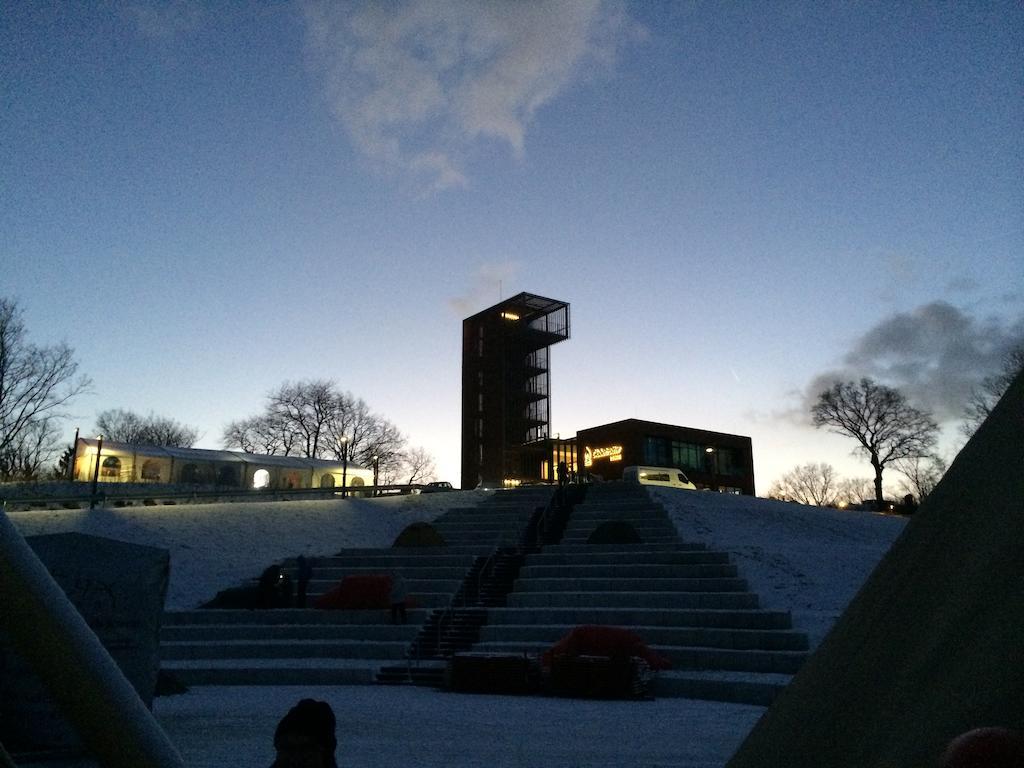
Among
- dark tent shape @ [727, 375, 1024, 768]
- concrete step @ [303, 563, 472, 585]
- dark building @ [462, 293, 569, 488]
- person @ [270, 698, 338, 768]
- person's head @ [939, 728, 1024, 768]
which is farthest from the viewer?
dark building @ [462, 293, 569, 488]

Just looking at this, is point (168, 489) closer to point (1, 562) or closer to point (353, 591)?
point (353, 591)

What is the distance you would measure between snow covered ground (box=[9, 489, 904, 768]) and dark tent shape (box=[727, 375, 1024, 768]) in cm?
489

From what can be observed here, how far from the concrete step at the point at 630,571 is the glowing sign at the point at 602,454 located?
42.3 m

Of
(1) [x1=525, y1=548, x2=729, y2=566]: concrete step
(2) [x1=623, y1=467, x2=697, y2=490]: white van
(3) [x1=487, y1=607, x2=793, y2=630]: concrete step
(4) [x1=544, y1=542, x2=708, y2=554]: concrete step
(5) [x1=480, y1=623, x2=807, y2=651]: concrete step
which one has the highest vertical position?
(2) [x1=623, y1=467, x2=697, y2=490]: white van

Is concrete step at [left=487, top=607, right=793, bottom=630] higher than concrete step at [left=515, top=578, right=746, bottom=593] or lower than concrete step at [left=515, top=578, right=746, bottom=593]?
lower

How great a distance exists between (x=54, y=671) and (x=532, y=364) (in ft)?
177

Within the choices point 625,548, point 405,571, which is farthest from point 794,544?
point 405,571

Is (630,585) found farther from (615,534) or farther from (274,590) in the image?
(274,590)

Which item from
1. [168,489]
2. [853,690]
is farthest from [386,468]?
[853,690]

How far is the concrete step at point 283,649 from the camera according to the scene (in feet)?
→ 48.6

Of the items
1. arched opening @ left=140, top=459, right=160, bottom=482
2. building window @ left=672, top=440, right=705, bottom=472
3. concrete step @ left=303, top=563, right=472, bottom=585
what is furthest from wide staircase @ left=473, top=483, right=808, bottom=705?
building window @ left=672, top=440, right=705, bottom=472

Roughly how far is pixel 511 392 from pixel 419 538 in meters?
33.1

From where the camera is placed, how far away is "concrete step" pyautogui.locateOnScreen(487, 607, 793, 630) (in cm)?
1391

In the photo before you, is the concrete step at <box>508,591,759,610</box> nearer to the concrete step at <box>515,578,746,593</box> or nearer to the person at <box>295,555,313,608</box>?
the concrete step at <box>515,578,746,593</box>
